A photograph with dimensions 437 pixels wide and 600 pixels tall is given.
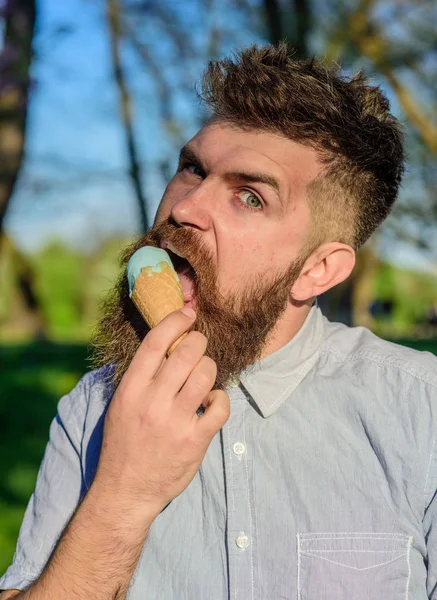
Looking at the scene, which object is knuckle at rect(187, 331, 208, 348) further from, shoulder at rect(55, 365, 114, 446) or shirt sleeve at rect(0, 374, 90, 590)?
shirt sleeve at rect(0, 374, 90, 590)

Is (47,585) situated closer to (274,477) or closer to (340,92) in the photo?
(274,477)

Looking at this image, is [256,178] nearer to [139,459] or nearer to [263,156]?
[263,156]

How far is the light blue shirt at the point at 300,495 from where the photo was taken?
83.9 inches

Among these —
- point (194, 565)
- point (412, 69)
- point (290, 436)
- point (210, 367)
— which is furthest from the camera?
point (412, 69)

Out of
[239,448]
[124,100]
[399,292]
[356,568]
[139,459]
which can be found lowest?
[399,292]

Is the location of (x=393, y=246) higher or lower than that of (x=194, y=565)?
lower

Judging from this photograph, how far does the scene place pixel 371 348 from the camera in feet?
8.05

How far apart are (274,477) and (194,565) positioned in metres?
0.36

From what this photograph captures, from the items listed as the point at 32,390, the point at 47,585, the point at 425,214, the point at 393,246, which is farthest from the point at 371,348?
the point at 393,246

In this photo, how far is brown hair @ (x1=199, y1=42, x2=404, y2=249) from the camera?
2.44m

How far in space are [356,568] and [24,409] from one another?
7.46m

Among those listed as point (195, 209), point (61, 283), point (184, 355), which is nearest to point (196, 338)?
point (184, 355)

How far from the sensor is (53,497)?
237cm

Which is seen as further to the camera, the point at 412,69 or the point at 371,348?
the point at 412,69
